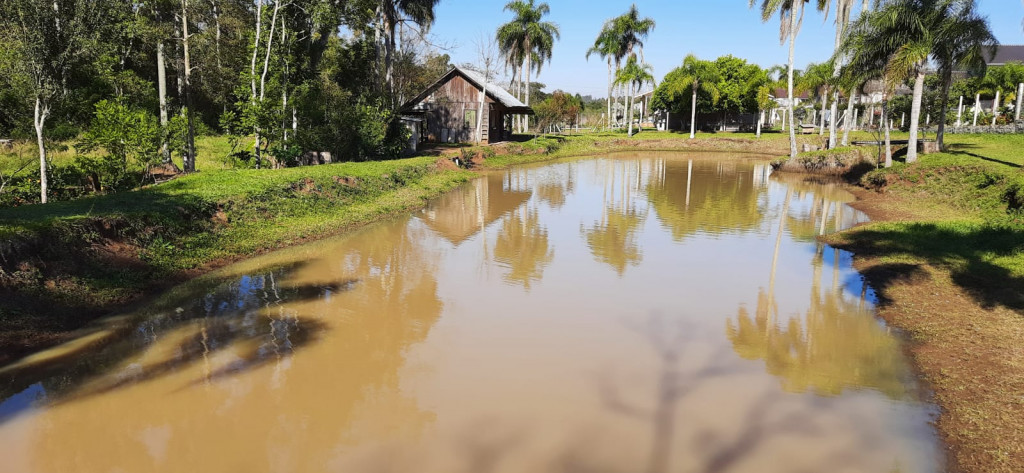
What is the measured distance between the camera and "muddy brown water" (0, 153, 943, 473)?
17.8 ft

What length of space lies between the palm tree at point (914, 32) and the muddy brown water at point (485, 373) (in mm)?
12218

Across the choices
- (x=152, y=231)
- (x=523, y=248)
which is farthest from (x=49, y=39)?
(x=523, y=248)

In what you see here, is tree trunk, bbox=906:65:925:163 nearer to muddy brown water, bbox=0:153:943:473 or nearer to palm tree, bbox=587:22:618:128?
muddy brown water, bbox=0:153:943:473

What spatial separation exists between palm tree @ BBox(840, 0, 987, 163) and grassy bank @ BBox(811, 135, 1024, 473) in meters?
3.85

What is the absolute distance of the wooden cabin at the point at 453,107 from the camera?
37.2 meters

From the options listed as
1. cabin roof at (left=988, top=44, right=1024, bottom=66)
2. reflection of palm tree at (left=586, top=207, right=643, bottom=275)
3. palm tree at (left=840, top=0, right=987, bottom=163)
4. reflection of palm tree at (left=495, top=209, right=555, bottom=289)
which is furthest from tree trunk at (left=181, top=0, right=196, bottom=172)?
cabin roof at (left=988, top=44, right=1024, bottom=66)

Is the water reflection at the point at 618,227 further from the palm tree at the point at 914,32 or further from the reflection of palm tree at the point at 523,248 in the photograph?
the palm tree at the point at 914,32

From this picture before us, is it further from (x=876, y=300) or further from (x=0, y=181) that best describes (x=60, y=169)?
(x=876, y=300)

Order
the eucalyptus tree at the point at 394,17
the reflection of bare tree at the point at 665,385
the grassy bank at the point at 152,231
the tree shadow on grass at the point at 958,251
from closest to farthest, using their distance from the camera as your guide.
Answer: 1. the reflection of bare tree at the point at 665,385
2. the grassy bank at the point at 152,231
3. the tree shadow on grass at the point at 958,251
4. the eucalyptus tree at the point at 394,17

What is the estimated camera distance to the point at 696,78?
159 feet

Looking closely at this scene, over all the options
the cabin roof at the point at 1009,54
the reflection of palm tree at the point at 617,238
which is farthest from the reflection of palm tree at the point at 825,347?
the cabin roof at the point at 1009,54

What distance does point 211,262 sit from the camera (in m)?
11.1

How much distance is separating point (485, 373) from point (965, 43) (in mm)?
23800

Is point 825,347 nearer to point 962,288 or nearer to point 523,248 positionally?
point 962,288
